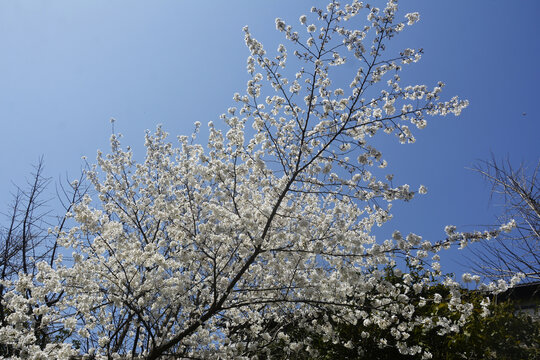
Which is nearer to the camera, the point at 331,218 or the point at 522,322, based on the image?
the point at 522,322

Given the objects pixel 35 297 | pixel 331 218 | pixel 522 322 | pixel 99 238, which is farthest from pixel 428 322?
pixel 35 297

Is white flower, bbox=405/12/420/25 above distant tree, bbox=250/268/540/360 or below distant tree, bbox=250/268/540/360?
above

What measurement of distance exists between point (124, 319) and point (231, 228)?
8.62 ft

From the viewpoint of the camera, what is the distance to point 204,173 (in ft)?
18.2

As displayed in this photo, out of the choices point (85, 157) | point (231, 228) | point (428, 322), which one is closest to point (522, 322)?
point (428, 322)

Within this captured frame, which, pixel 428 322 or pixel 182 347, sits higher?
pixel 428 322

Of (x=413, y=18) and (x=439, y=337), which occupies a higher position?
(x=413, y=18)

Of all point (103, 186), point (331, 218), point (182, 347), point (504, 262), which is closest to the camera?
point (182, 347)

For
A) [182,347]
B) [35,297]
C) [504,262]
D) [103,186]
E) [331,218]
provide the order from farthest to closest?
[103,186]
[504,262]
[331,218]
[182,347]
[35,297]

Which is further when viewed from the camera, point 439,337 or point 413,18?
point 439,337

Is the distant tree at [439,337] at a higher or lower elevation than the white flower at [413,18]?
lower

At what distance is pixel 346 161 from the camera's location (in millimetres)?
5273

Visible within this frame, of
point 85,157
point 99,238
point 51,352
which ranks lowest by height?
point 51,352

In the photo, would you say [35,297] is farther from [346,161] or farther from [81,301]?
[346,161]
